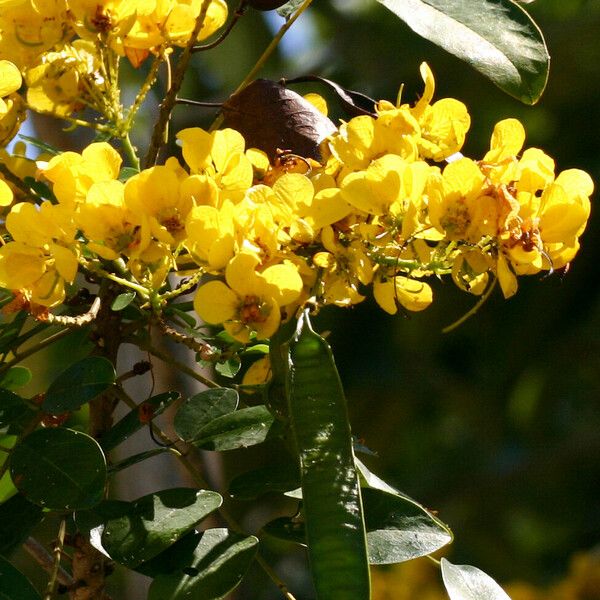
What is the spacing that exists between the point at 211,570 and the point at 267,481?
0.09 metres

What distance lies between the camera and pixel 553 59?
2.39 meters

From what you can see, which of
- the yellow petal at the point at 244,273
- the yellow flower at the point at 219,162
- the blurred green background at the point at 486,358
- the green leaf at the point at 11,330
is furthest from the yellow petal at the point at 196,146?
the blurred green background at the point at 486,358

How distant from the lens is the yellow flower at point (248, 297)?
2.19ft

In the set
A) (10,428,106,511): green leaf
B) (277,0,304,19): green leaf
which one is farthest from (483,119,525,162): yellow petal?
(10,428,106,511): green leaf

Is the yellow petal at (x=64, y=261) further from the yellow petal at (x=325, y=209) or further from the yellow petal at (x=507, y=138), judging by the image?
the yellow petal at (x=507, y=138)

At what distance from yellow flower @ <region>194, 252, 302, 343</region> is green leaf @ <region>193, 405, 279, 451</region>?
11 cm

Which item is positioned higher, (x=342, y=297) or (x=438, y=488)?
(x=342, y=297)

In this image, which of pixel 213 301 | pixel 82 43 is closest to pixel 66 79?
pixel 82 43

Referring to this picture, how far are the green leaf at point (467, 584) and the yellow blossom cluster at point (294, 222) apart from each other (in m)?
0.22

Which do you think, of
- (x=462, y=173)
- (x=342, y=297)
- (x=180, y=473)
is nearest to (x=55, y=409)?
(x=342, y=297)

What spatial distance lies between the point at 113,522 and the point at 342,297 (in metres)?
0.22

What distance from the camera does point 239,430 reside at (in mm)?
821

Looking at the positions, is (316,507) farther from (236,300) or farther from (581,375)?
(581,375)

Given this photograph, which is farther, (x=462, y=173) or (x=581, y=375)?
(x=581, y=375)
